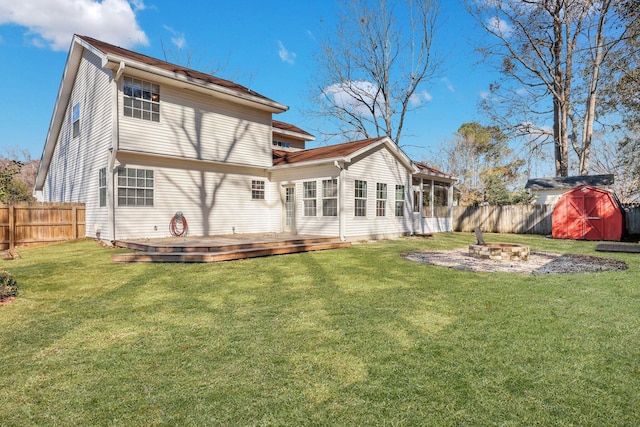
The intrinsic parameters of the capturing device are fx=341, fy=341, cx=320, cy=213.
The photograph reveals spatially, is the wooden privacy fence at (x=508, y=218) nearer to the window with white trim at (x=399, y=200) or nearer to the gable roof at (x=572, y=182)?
the gable roof at (x=572, y=182)

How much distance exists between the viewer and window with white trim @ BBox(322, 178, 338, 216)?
1228cm

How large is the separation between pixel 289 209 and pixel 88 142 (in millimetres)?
7587

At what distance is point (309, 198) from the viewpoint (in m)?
13.0

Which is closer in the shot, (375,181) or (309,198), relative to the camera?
(309,198)

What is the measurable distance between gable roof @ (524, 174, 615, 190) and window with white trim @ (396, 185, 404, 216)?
33.3 ft

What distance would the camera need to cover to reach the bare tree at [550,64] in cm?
1925

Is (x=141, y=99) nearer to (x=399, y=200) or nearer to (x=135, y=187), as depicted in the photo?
(x=135, y=187)

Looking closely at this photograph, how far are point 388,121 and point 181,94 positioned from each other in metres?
15.9

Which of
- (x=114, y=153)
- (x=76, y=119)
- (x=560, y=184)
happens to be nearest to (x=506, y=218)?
(x=560, y=184)

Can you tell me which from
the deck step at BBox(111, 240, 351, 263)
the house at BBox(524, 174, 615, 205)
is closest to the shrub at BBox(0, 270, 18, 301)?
the deck step at BBox(111, 240, 351, 263)

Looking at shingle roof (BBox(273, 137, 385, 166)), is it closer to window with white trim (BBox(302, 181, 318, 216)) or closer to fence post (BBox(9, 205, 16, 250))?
window with white trim (BBox(302, 181, 318, 216))

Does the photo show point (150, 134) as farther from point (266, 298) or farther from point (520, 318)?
point (520, 318)

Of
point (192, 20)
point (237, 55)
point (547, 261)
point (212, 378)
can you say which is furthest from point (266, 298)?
point (237, 55)

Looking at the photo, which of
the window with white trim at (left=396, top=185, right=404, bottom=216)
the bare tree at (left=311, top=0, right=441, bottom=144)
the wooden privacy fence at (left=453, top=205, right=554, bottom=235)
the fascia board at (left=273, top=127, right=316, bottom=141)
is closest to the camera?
the window with white trim at (left=396, top=185, right=404, bottom=216)
